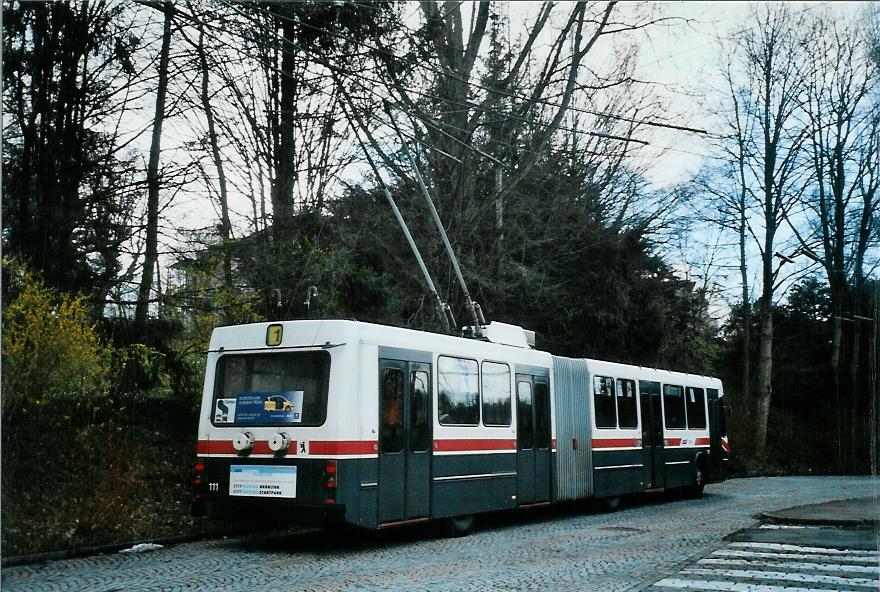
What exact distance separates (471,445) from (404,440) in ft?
5.72

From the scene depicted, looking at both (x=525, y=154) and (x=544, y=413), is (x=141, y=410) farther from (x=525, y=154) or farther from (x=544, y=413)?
(x=525, y=154)

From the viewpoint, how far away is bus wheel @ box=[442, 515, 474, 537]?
13562 millimetres

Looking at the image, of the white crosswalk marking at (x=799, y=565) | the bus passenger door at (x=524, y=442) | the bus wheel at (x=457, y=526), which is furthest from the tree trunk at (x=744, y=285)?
the white crosswalk marking at (x=799, y=565)

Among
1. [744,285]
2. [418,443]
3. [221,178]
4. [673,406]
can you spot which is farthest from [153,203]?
[744,285]

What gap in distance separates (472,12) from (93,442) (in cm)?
1530

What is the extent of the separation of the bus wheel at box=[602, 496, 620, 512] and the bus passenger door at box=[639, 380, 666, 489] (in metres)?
0.96

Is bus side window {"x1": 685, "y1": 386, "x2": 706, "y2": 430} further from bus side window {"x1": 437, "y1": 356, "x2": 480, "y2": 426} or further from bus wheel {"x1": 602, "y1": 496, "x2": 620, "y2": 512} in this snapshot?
bus side window {"x1": 437, "y1": 356, "x2": 480, "y2": 426}

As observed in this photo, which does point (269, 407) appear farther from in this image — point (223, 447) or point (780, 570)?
point (780, 570)

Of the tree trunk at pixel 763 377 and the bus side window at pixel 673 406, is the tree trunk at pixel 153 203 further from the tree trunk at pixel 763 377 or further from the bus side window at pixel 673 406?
the tree trunk at pixel 763 377

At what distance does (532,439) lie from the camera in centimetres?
1559

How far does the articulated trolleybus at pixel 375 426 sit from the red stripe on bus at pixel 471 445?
3 cm

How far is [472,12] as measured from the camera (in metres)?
25.0

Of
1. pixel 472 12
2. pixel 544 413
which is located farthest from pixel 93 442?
pixel 472 12

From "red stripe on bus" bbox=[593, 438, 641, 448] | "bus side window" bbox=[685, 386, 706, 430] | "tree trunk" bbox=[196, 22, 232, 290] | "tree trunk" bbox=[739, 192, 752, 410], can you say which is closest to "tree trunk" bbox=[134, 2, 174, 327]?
"tree trunk" bbox=[196, 22, 232, 290]
